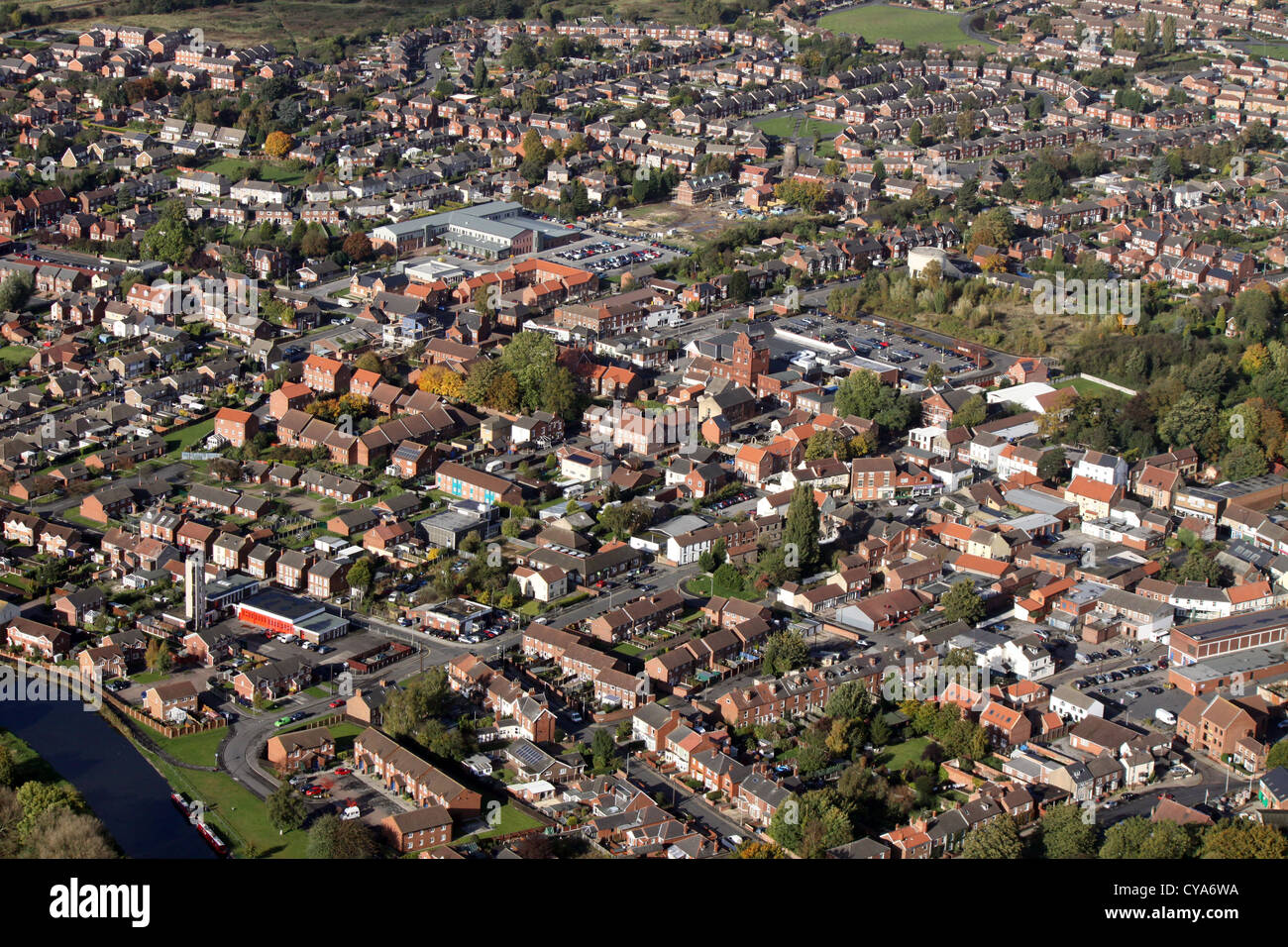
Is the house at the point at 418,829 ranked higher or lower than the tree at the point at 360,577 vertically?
lower

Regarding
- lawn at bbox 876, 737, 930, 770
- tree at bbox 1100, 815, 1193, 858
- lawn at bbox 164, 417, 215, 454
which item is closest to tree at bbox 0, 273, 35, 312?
lawn at bbox 164, 417, 215, 454

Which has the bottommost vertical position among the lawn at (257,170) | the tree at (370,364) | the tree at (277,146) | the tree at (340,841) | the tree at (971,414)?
the tree at (340,841)

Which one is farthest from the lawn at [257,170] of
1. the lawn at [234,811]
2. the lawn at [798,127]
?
the lawn at [234,811]

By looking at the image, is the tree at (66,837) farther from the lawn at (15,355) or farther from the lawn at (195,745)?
the lawn at (15,355)

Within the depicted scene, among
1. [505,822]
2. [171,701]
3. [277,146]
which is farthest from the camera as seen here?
[277,146]

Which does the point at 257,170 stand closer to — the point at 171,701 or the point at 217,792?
the point at 171,701

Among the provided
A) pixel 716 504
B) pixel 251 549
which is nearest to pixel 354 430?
pixel 251 549

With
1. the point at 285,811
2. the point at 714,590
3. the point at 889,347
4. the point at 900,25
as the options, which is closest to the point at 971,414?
the point at 889,347
